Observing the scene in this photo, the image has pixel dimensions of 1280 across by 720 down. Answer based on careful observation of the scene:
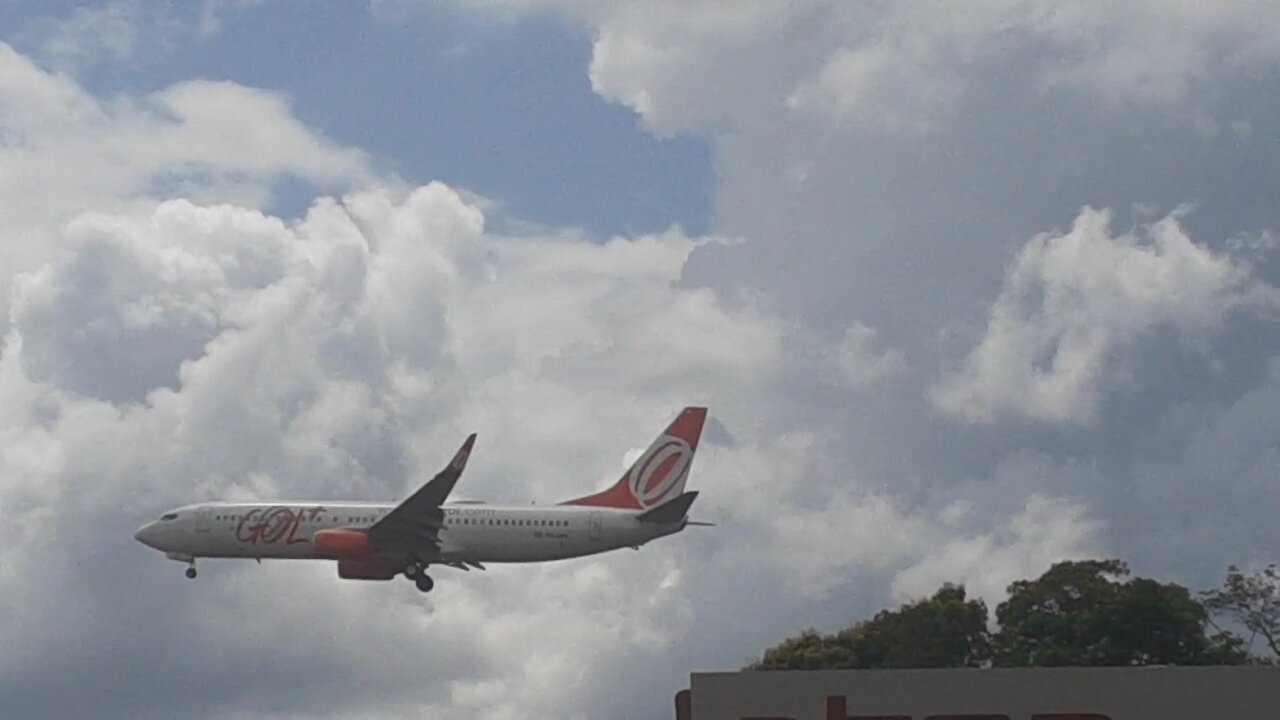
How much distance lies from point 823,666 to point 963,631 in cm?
622

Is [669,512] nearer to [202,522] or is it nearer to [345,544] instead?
[345,544]

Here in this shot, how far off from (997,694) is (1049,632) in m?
54.6

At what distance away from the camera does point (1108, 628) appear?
250 ft

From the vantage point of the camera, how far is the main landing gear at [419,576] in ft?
255

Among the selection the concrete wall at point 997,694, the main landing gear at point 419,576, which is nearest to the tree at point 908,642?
the main landing gear at point 419,576

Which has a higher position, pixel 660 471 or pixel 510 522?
pixel 660 471

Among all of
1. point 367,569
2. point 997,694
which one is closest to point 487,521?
point 367,569

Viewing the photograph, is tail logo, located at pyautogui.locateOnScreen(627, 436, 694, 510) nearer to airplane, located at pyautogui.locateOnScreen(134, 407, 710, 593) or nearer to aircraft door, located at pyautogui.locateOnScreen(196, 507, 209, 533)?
airplane, located at pyautogui.locateOnScreen(134, 407, 710, 593)

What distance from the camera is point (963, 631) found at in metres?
81.7

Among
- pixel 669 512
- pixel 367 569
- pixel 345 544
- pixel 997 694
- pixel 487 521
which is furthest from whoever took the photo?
pixel 367 569

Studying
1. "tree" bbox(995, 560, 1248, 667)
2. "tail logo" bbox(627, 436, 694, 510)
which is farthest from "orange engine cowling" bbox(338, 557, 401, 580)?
"tree" bbox(995, 560, 1248, 667)

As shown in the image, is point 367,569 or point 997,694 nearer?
point 997,694

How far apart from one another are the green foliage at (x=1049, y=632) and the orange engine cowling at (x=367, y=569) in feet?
50.3

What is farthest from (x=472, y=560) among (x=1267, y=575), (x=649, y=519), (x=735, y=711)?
(x=735, y=711)
